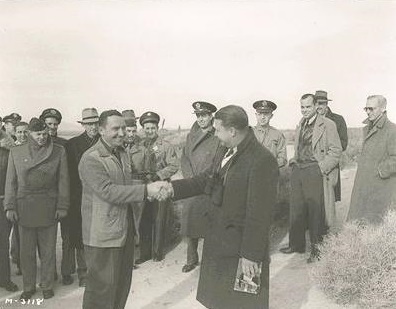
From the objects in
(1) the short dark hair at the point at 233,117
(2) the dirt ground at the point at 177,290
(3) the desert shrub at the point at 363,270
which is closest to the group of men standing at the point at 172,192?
(1) the short dark hair at the point at 233,117

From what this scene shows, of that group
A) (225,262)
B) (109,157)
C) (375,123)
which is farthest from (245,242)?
(375,123)

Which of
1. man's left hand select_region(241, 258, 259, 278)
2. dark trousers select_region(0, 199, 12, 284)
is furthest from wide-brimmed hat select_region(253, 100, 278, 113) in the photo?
man's left hand select_region(241, 258, 259, 278)

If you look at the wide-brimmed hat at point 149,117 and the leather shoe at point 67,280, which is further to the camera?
the wide-brimmed hat at point 149,117

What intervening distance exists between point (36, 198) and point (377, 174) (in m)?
3.78

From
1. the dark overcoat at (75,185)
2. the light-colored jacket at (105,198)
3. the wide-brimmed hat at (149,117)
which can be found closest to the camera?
the light-colored jacket at (105,198)

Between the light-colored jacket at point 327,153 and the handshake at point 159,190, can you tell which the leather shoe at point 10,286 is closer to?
the handshake at point 159,190

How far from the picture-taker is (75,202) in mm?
5680

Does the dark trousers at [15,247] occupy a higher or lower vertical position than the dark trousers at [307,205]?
lower

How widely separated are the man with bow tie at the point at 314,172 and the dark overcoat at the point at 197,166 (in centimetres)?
112

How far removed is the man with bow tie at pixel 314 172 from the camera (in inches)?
235

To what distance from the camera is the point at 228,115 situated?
3.37 meters

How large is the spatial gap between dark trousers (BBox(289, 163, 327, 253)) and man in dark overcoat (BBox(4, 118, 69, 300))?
9.34ft

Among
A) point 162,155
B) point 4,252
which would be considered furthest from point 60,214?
point 162,155

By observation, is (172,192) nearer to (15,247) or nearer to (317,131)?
(317,131)
